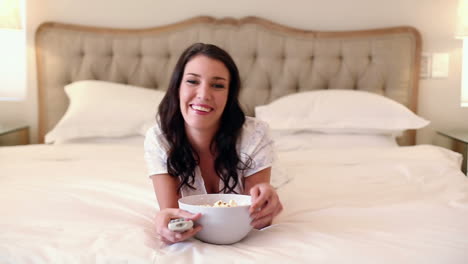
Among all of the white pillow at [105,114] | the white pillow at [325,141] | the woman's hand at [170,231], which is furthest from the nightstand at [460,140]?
the woman's hand at [170,231]

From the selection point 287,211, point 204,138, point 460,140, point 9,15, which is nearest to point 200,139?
point 204,138

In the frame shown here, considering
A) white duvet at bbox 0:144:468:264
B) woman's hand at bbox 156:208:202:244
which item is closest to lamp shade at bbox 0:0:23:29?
white duvet at bbox 0:144:468:264

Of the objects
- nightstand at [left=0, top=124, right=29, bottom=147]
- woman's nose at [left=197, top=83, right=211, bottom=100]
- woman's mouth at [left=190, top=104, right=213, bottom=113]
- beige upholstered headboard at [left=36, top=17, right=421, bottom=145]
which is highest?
beige upholstered headboard at [left=36, top=17, right=421, bottom=145]

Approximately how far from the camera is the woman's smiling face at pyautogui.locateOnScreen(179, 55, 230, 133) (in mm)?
1204

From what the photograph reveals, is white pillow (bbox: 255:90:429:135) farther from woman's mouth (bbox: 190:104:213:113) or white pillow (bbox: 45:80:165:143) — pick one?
woman's mouth (bbox: 190:104:213:113)

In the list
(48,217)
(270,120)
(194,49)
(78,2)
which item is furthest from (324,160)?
(78,2)

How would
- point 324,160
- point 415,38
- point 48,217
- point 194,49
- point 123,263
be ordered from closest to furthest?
1. point 123,263
2. point 48,217
3. point 194,49
4. point 324,160
5. point 415,38

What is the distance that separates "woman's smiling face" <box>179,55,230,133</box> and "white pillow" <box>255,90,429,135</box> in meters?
1.12

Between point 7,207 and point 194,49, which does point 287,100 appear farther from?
point 7,207

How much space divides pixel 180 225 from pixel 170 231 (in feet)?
0.10

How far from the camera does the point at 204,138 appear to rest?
4.36 feet

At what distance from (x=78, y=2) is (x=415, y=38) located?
214 cm

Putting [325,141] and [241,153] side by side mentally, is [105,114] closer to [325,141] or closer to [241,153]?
[325,141]

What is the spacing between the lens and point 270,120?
239 cm
